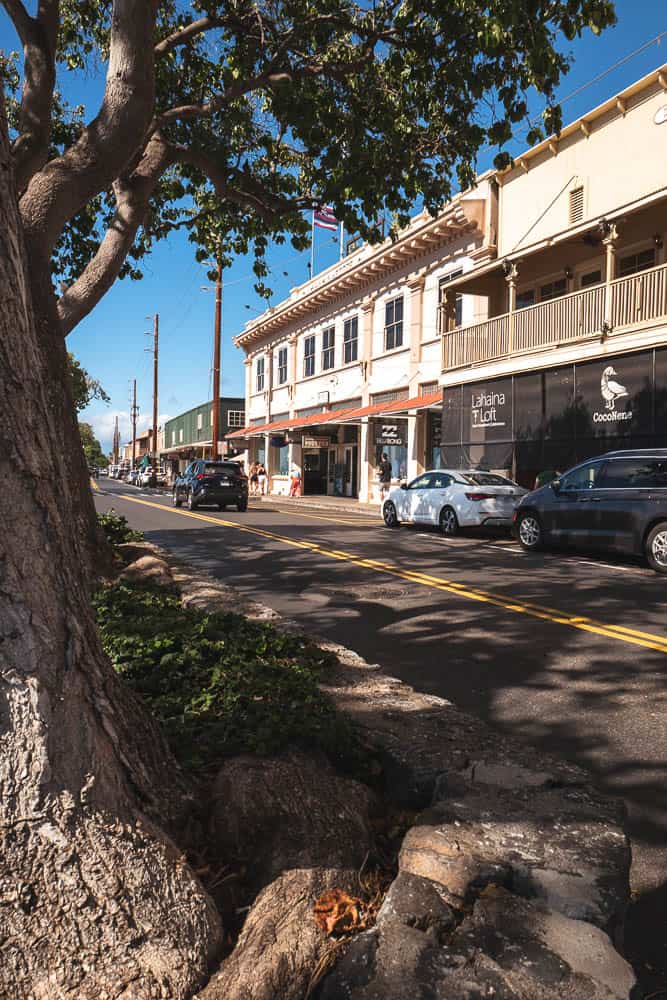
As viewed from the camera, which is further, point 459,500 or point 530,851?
point 459,500

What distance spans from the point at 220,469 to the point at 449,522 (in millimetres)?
11790

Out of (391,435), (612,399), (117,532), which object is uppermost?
(612,399)

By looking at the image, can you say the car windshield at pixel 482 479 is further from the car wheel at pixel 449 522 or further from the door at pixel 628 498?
the door at pixel 628 498

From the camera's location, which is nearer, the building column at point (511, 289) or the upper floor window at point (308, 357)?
the building column at point (511, 289)

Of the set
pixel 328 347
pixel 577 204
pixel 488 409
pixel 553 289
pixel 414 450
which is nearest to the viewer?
pixel 577 204

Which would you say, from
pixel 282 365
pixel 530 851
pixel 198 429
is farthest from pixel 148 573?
pixel 198 429

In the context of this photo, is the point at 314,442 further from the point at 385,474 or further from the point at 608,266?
the point at 608,266

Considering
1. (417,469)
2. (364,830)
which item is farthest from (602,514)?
(417,469)

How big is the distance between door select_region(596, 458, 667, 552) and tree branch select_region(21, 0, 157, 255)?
27.7 feet

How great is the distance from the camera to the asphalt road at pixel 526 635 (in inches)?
142

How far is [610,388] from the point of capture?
57.8 feet

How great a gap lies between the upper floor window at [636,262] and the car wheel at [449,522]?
7.84 metres

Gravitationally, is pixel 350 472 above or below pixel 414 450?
below

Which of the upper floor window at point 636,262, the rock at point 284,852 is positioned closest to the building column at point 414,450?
the upper floor window at point 636,262
